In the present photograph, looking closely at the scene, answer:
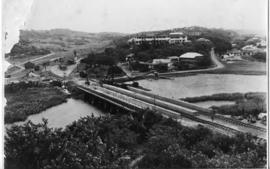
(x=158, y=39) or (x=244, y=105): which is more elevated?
(x=158, y=39)

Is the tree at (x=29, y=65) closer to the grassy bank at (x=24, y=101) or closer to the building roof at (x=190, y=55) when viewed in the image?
the grassy bank at (x=24, y=101)

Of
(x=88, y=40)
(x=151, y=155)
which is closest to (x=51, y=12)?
(x=88, y=40)

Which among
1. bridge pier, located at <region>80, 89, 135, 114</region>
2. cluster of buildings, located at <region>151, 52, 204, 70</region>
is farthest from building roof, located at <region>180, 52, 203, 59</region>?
bridge pier, located at <region>80, 89, 135, 114</region>

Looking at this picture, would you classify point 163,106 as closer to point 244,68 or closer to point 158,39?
point 158,39

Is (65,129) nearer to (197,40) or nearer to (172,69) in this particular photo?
(172,69)

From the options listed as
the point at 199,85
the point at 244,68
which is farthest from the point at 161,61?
the point at 244,68

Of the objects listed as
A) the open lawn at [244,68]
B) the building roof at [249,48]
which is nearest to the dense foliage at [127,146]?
the open lawn at [244,68]

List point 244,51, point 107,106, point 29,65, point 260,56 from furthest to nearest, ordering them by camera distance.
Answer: point 29,65, point 107,106, point 244,51, point 260,56
